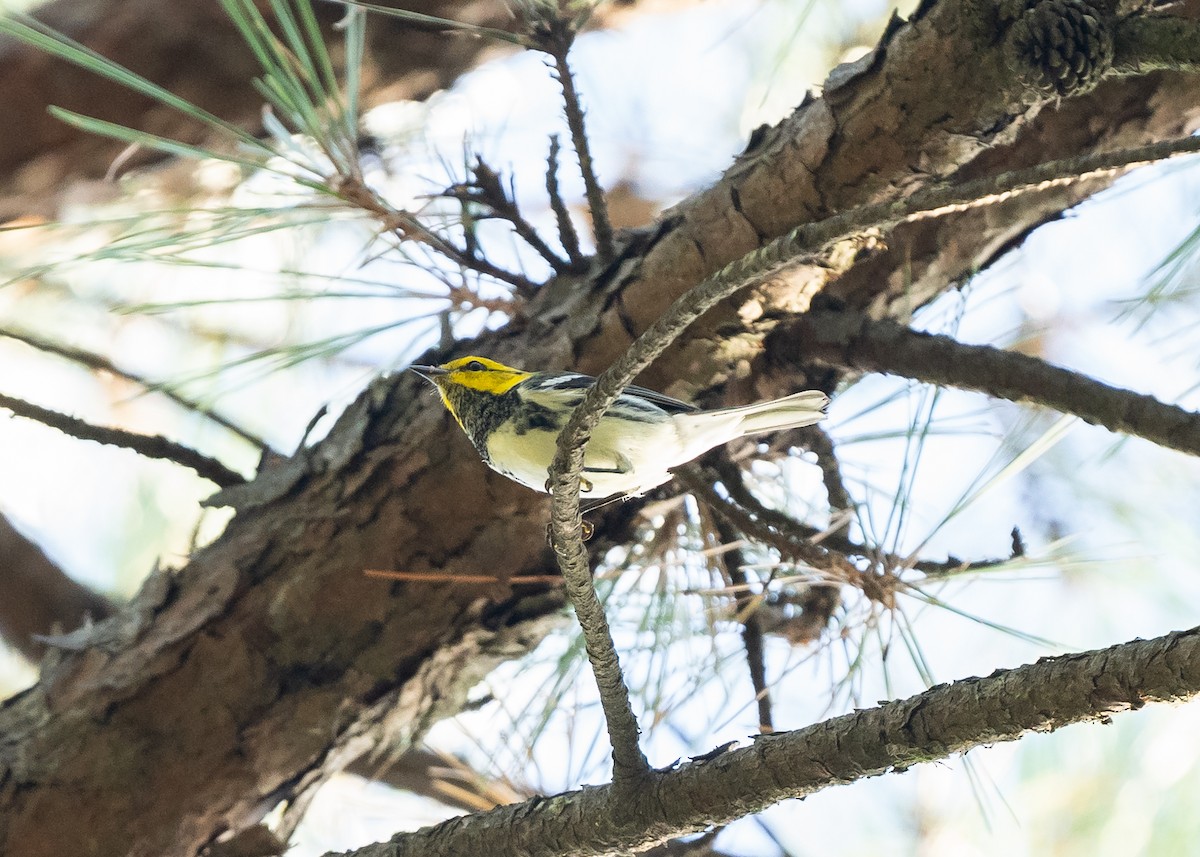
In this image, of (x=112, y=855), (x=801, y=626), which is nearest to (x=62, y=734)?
(x=112, y=855)

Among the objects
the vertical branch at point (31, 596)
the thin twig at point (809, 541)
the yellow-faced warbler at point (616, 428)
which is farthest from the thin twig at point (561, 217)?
the vertical branch at point (31, 596)

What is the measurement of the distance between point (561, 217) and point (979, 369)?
53 cm

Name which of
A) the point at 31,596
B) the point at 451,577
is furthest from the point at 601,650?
the point at 31,596

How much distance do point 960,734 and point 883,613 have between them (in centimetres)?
63

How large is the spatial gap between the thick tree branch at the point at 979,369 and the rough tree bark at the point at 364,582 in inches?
2.1

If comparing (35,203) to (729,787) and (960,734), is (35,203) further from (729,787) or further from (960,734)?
(960,734)

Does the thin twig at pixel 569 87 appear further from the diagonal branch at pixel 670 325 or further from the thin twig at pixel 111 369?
the thin twig at pixel 111 369

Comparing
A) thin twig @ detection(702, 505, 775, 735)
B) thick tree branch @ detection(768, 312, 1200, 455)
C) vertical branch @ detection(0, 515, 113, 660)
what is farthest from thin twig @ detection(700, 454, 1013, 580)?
vertical branch @ detection(0, 515, 113, 660)

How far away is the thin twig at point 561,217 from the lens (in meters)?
1.23

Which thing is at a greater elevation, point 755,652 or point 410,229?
point 410,229

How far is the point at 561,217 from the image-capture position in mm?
1290

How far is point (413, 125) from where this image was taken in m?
1.78

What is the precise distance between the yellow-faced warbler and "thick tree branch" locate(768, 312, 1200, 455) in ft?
0.46

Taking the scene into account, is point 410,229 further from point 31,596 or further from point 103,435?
point 31,596
